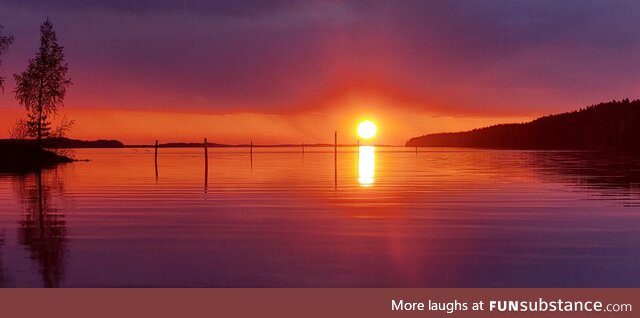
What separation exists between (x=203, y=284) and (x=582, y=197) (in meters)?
23.5

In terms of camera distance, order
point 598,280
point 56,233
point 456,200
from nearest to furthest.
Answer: point 598,280
point 56,233
point 456,200

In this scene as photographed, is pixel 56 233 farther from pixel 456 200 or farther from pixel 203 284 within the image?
pixel 456 200

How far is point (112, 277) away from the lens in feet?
40.9

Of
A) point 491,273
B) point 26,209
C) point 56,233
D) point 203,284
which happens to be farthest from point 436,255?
point 26,209

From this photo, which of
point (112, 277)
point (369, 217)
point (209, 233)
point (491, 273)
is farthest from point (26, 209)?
point (491, 273)

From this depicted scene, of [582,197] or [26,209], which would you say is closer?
[26,209]

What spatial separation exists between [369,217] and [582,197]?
1310cm

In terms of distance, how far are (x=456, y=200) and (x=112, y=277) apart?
19.5 meters

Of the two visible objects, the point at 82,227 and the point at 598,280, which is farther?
the point at 82,227
